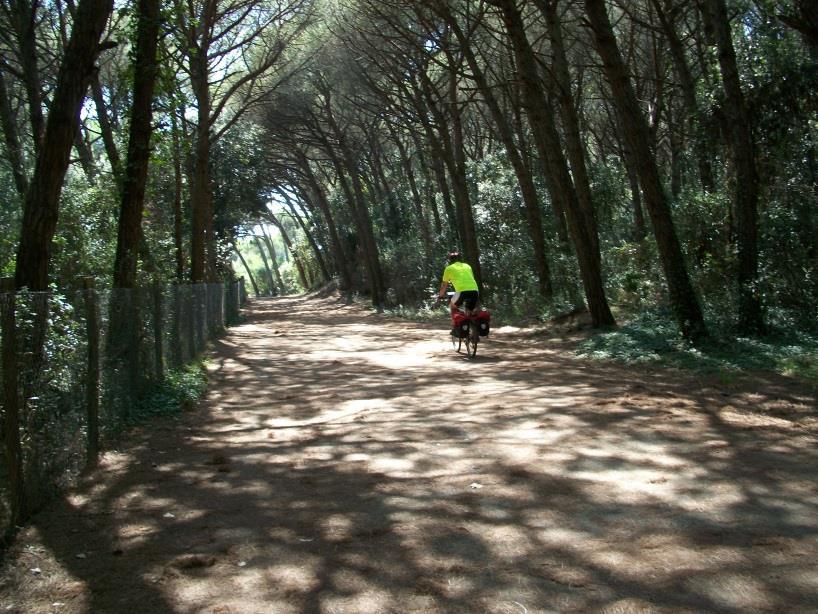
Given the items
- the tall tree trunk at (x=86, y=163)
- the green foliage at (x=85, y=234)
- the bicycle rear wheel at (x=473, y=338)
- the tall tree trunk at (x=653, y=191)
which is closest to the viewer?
the tall tree trunk at (x=653, y=191)

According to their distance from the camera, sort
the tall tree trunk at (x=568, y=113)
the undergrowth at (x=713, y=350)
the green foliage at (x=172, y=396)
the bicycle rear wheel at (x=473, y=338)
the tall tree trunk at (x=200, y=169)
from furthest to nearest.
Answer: the tall tree trunk at (x=200, y=169) < the tall tree trunk at (x=568, y=113) < the bicycle rear wheel at (x=473, y=338) < the undergrowth at (x=713, y=350) < the green foliage at (x=172, y=396)

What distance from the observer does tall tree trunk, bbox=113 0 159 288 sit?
1141cm

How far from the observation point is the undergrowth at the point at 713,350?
35.2ft

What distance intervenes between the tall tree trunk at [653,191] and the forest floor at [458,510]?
2400 millimetres

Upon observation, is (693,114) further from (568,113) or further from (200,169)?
(200,169)

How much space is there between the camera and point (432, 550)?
15.5 ft

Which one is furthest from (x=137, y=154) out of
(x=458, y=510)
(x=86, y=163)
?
(x=86, y=163)

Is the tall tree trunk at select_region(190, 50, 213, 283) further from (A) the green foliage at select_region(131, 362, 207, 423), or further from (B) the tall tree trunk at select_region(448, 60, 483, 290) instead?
(A) the green foliage at select_region(131, 362, 207, 423)

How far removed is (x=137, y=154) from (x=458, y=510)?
8.15 metres

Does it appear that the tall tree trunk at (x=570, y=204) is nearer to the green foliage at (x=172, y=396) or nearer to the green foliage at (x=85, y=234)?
the green foliage at (x=172, y=396)

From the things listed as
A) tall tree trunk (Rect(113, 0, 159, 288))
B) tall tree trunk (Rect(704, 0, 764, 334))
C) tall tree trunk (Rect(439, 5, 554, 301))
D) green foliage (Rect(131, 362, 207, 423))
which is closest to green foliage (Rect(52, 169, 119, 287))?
tall tree trunk (Rect(113, 0, 159, 288))

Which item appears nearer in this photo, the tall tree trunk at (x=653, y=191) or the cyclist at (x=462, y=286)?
the tall tree trunk at (x=653, y=191)

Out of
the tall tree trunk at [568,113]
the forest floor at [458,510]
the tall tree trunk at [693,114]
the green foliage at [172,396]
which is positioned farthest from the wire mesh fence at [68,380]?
the tall tree trunk at [693,114]

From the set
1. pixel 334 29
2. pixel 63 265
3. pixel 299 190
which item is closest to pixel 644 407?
pixel 63 265
